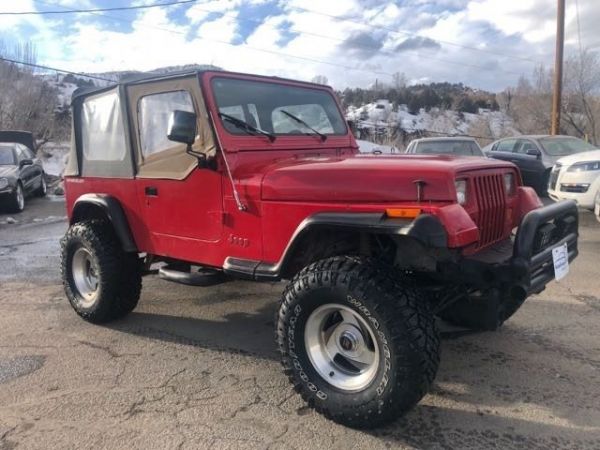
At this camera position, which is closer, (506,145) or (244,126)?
(244,126)

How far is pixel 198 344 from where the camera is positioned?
13.6ft

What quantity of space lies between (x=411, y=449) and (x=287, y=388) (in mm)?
941

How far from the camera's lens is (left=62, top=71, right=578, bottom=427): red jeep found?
2771 millimetres

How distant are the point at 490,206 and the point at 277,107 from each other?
69.3 inches

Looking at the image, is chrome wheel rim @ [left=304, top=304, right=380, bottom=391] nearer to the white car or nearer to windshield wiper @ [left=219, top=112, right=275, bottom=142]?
windshield wiper @ [left=219, top=112, right=275, bottom=142]

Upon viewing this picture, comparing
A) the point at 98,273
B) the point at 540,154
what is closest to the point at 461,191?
the point at 98,273

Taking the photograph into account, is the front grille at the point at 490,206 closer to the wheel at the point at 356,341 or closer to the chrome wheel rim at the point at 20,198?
the wheel at the point at 356,341

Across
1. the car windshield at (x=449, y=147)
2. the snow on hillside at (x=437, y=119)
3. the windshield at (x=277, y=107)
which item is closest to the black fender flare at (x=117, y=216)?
the windshield at (x=277, y=107)

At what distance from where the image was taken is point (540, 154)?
11664mm

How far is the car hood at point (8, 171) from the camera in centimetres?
1151

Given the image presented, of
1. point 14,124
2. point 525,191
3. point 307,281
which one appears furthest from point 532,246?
point 14,124

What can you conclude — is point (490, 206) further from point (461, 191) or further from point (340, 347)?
point (340, 347)

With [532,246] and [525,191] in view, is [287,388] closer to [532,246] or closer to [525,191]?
[532,246]

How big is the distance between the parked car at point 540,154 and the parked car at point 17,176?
10673 millimetres
